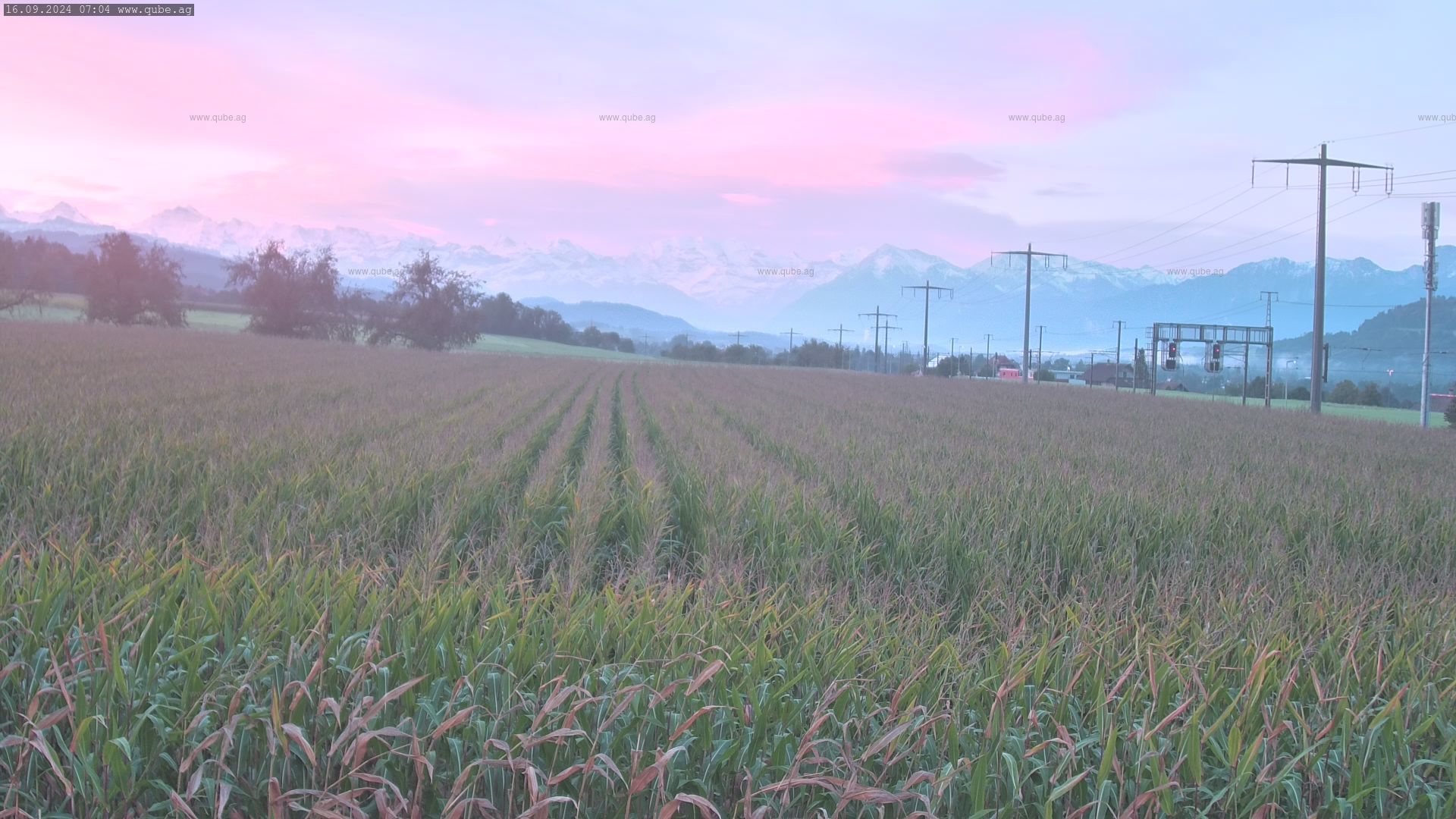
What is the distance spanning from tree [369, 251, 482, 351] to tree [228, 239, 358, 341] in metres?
3.84

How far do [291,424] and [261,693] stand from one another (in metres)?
9.43

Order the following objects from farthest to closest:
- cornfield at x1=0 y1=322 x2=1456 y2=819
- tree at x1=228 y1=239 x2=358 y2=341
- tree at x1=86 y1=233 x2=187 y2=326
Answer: tree at x1=228 y1=239 x2=358 y2=341
tree at x1=86 y1=233 x2=187 y2=326
cornfield at x1=0 y1=322 x2=1456 y2=819

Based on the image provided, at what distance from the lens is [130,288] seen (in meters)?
70.2

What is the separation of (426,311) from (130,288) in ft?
78.8

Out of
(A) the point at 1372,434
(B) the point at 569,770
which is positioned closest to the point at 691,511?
(B) the point at 569,770

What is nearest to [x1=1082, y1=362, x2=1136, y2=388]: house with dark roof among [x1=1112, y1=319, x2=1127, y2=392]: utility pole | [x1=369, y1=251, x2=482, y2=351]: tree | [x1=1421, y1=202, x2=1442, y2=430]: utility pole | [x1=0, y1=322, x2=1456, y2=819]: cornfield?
[x1=1112, y1=319, x2=1127, y2=392]: utility pole

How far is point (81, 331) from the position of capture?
35.7 metres

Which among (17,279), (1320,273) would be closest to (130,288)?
(17,279)

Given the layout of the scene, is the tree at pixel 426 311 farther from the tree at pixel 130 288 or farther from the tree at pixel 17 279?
the tree at pixel 17 279

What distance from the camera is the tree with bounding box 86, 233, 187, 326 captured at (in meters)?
69.6

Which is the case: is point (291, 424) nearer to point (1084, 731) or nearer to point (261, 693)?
point (261, 693)

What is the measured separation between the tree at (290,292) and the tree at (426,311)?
12.6ft

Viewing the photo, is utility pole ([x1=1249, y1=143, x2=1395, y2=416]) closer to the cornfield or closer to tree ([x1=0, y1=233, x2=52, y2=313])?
the cornfield

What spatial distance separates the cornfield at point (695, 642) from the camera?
237cm
